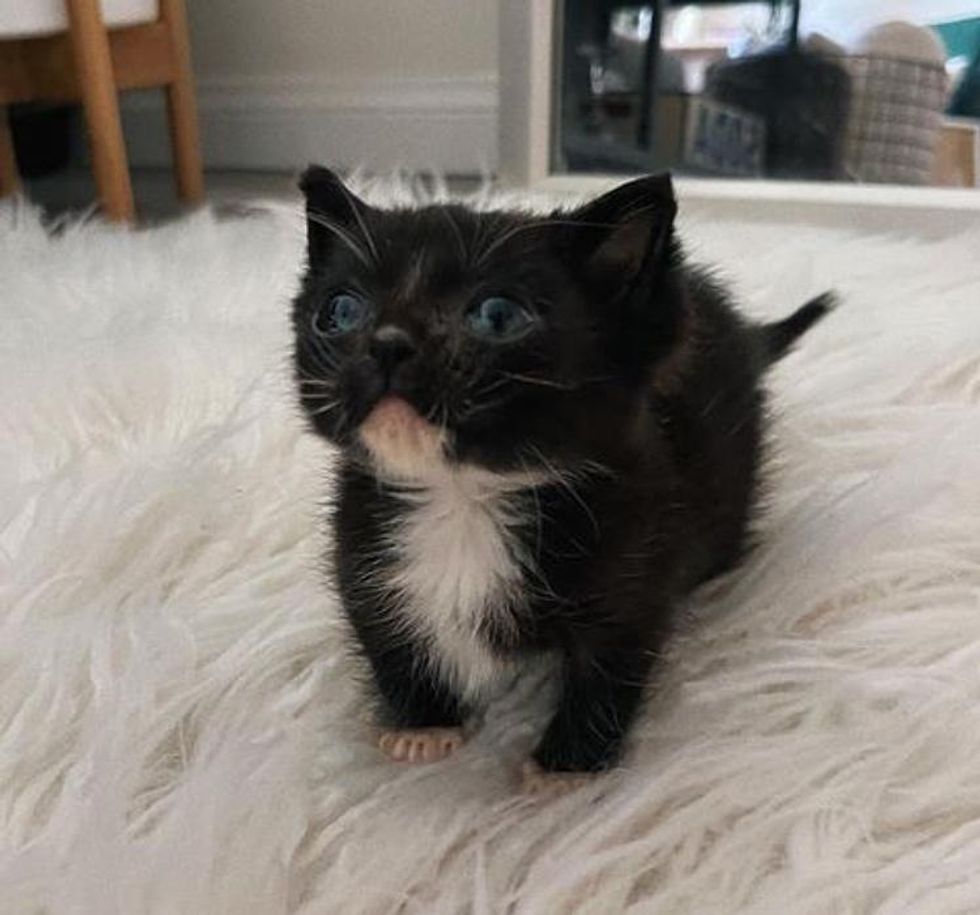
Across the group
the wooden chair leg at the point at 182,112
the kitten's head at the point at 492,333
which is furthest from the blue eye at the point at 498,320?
the wooden chair leg at the point at 182,112

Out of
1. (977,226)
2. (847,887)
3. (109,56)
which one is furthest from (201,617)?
(109,56)

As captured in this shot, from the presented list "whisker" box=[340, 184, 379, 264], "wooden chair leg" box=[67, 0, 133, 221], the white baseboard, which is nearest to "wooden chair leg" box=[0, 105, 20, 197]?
"wooden chair leg" box=[67, 0, 133, 221]

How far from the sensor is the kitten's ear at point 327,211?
528 mm

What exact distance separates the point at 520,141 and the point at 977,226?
567 millimetres

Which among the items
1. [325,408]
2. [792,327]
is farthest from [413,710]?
[792,327]

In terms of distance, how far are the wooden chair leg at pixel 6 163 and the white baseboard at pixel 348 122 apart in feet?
1.32

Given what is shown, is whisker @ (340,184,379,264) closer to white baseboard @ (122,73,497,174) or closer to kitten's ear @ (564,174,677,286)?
kitten's ear @ (564,174,677,286)

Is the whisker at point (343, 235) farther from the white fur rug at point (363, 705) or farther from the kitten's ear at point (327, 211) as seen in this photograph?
the white fur rug at point (363, 705)

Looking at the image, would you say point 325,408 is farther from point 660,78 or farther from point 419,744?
point 660,78

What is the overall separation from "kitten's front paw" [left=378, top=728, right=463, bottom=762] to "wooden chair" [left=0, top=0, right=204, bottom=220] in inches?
46.7

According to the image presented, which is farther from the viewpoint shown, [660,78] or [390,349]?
[660,78]

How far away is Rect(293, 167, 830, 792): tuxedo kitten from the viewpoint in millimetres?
466

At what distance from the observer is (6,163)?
1.82m

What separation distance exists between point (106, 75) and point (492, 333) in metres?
1.27
